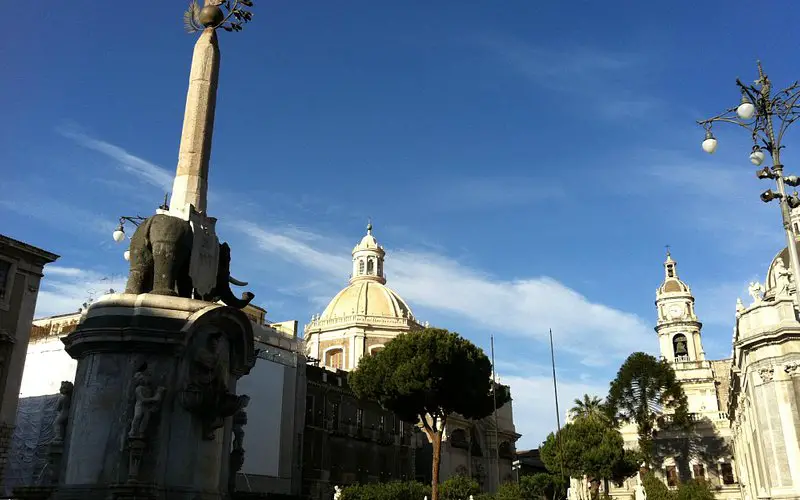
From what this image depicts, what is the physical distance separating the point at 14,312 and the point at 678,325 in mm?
58831

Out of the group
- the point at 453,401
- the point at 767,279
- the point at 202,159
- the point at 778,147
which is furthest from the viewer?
the point at 767,279

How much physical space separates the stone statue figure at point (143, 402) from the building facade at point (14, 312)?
1690 centimetres

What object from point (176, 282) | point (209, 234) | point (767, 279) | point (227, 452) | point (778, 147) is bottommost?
point (227, 452)

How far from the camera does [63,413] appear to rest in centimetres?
1100

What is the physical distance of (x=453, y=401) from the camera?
35625 mm

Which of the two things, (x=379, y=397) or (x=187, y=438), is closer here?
(x=187, y=438)

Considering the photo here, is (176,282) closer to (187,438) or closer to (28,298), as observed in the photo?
(187,438)

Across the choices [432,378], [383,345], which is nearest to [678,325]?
[383,345]

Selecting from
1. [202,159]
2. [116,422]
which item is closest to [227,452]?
[116,422]

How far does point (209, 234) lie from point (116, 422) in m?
3.83

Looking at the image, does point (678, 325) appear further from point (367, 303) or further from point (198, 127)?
point (198, 127)

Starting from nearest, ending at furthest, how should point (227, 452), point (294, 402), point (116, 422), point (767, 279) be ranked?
point (116, 422), point (227, 452), point (294, 402), point (767, 279)

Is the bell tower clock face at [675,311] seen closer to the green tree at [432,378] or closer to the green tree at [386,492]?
the green tree at [432,378]

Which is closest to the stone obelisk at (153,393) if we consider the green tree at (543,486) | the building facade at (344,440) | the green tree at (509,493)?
the green tree at (509,493)
